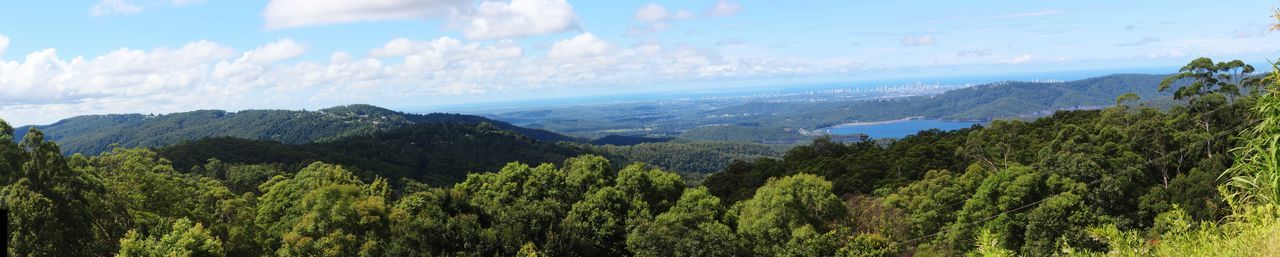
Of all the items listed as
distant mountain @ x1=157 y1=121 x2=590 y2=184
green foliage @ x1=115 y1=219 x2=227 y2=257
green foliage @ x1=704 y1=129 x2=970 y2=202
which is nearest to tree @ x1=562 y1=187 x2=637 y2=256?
green foliage @ x1=115 y1=219 x2=227 y2=257

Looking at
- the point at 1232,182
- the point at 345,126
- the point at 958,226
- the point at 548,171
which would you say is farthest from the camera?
the point at 345,126

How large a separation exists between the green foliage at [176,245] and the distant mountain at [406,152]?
64.5 metres

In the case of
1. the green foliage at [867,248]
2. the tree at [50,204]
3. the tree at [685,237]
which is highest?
the tree at [50,204]

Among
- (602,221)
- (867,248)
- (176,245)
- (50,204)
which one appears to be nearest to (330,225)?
(176,245)

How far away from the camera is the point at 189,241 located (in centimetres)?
1880

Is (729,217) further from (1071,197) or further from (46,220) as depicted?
(46,220)

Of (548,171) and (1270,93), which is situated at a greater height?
(1270,93)

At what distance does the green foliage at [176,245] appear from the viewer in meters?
18.5

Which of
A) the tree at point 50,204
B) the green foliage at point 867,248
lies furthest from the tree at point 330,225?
the green foliage at point 867,248

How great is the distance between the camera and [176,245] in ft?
61.1

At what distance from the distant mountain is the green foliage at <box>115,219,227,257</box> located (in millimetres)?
64467

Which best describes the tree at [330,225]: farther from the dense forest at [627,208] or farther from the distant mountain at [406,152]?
the distant mountain at [406,152]

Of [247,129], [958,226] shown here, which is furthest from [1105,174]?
[247,129]

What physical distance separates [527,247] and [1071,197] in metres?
18.7
